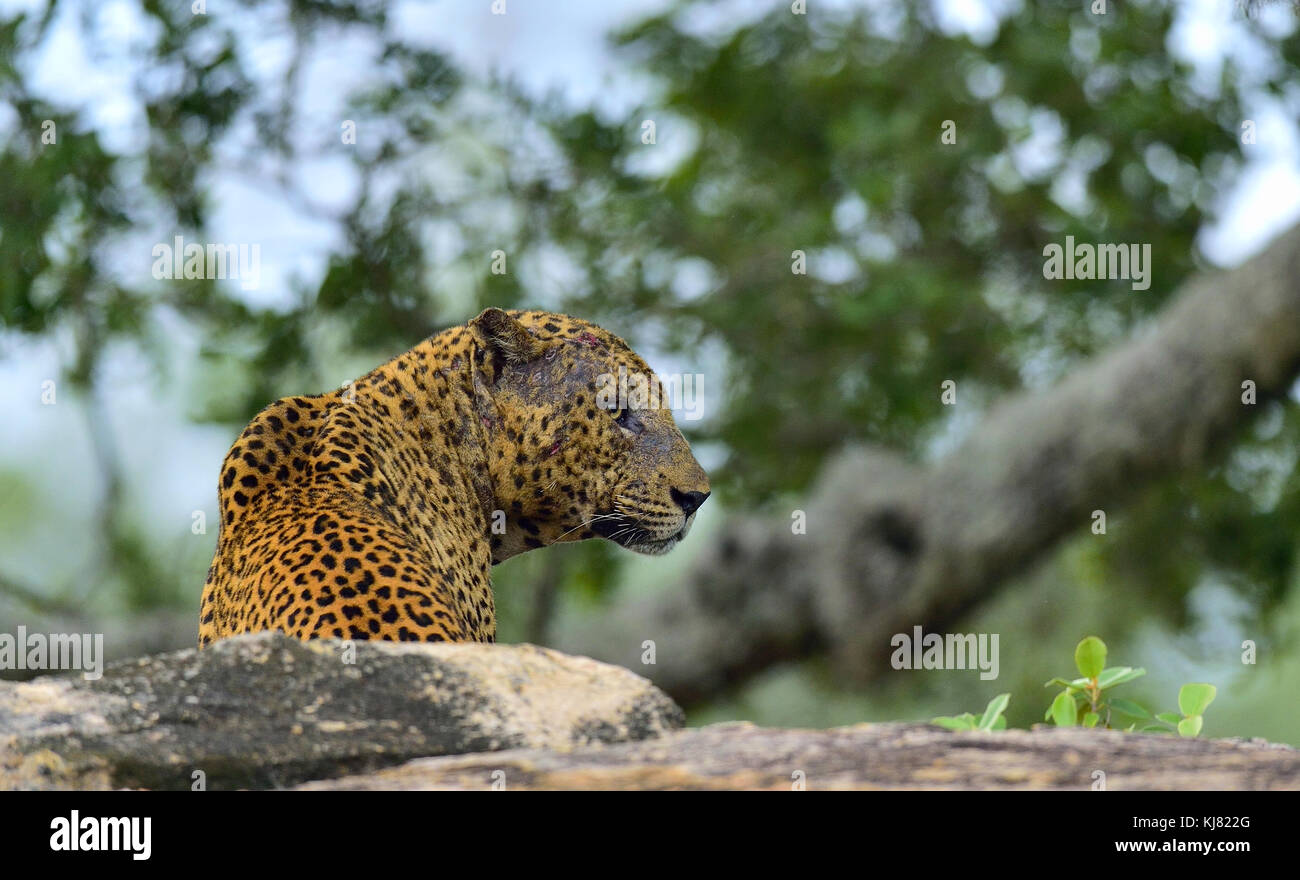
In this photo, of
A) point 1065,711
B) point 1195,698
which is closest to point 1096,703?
point 1065,711

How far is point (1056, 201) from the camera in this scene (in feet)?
66.1

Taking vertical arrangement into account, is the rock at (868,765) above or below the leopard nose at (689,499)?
below

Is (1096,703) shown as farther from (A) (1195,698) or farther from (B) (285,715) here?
(B) (285,715)

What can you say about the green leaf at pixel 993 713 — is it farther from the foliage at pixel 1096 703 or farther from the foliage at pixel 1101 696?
the foliage at pixel 1101 696

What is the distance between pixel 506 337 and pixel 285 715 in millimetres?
2574

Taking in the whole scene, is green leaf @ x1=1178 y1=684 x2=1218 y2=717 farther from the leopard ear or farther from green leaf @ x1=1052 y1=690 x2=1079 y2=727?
the leopard ear

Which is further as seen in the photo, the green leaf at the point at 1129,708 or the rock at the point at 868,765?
the green leaf at the point at 1129,708

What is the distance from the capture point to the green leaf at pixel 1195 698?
614cm

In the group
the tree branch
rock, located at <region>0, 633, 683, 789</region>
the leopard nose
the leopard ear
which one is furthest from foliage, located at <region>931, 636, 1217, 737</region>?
the tree branch

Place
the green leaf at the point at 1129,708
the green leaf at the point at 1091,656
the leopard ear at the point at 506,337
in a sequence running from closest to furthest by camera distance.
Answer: the green leaf at the point at 1091,656, the green leaf at the point at 1129,708, the leopard ear at the point at 506,337

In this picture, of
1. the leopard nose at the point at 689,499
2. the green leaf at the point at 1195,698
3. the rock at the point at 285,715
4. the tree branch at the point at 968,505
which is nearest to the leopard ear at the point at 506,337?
Result: the leopard nose at the point at 689,499

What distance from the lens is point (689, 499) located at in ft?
24.2
